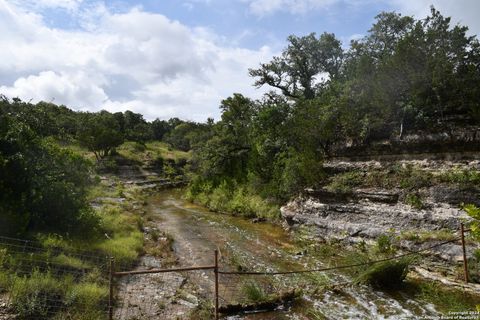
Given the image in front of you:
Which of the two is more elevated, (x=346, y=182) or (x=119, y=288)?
(x=346, y=182)

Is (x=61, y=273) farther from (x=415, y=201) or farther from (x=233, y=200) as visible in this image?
(x=233, y=200)

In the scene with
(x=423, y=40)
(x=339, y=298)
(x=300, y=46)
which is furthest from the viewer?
(x=300, y=46)

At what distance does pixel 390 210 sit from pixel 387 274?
6.34 meters

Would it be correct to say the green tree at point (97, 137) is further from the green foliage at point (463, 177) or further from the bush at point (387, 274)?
the bush at point (387, 274)

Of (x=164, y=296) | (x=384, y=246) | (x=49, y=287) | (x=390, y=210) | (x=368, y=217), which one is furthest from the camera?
(x=368, y=217)

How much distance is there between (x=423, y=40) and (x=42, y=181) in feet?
69.2

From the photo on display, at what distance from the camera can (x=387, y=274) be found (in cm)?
1229

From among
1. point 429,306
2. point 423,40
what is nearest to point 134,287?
point 429,306

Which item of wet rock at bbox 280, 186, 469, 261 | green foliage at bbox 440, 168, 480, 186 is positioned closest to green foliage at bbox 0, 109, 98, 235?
wet rock at bbox 280, 186, 469, 261

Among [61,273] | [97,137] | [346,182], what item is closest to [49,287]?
[61,273]

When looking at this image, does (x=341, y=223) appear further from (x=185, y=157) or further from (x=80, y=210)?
(x=185, y=157)

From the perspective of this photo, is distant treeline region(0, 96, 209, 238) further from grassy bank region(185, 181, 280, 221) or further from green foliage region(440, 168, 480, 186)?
green foliage region(440, 168, 480, 186)

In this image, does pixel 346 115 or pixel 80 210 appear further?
pixel 346 115

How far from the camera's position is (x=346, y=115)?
23438 mm
